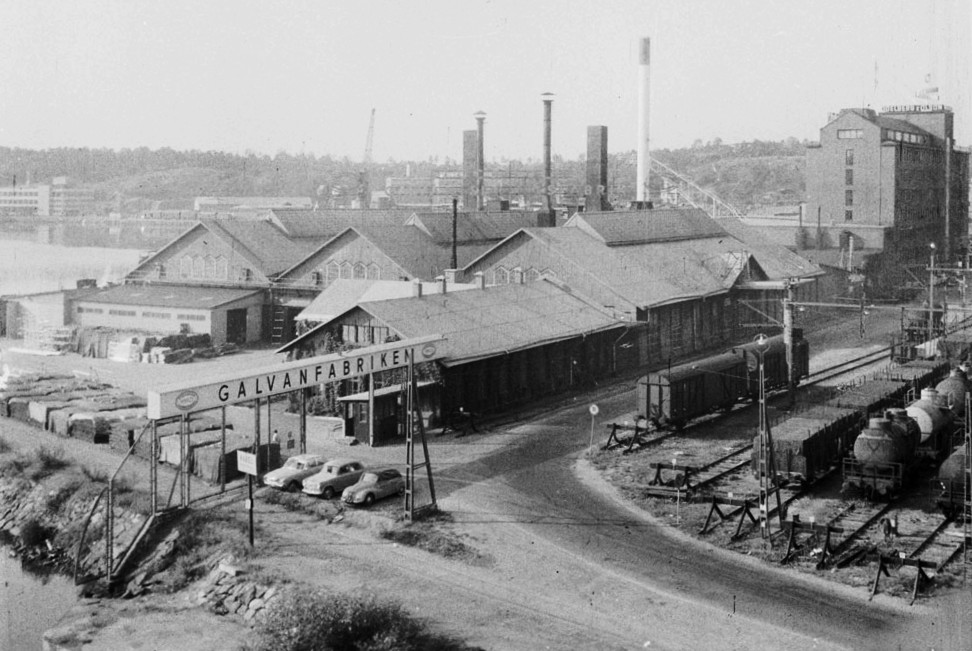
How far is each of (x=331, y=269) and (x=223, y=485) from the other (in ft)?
96.7

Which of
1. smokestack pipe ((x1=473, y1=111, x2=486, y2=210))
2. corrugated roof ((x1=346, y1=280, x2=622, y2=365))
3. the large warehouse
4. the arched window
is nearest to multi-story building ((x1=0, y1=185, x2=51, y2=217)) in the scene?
smokestack pipe ((x1=473, y1=111, x2=486, y2=210))

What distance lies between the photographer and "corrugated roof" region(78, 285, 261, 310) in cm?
5538

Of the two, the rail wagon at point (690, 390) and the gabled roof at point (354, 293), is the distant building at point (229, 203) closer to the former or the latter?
the gabled roof at point (354, 293)

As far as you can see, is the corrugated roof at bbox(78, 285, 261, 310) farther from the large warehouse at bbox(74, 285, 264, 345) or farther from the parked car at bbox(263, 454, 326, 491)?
the parked car at bbox(263, 454, 326, 491)

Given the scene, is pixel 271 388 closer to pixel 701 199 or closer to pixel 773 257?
pixel 773 257

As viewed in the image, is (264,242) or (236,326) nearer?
(236,326)

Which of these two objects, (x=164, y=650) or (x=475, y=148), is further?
(x=475, y=148)

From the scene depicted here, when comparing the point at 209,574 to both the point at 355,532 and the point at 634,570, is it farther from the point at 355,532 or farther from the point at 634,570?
the point at 634,570

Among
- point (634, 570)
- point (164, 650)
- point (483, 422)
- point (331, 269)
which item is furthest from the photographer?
point (331, 269)

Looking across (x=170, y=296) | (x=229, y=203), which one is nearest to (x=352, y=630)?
(x=170, y=296)

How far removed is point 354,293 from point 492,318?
11372mm

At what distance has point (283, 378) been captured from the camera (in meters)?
27.5

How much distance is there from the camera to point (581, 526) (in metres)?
26.2

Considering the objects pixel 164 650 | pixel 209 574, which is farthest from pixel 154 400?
pixel 164 650
